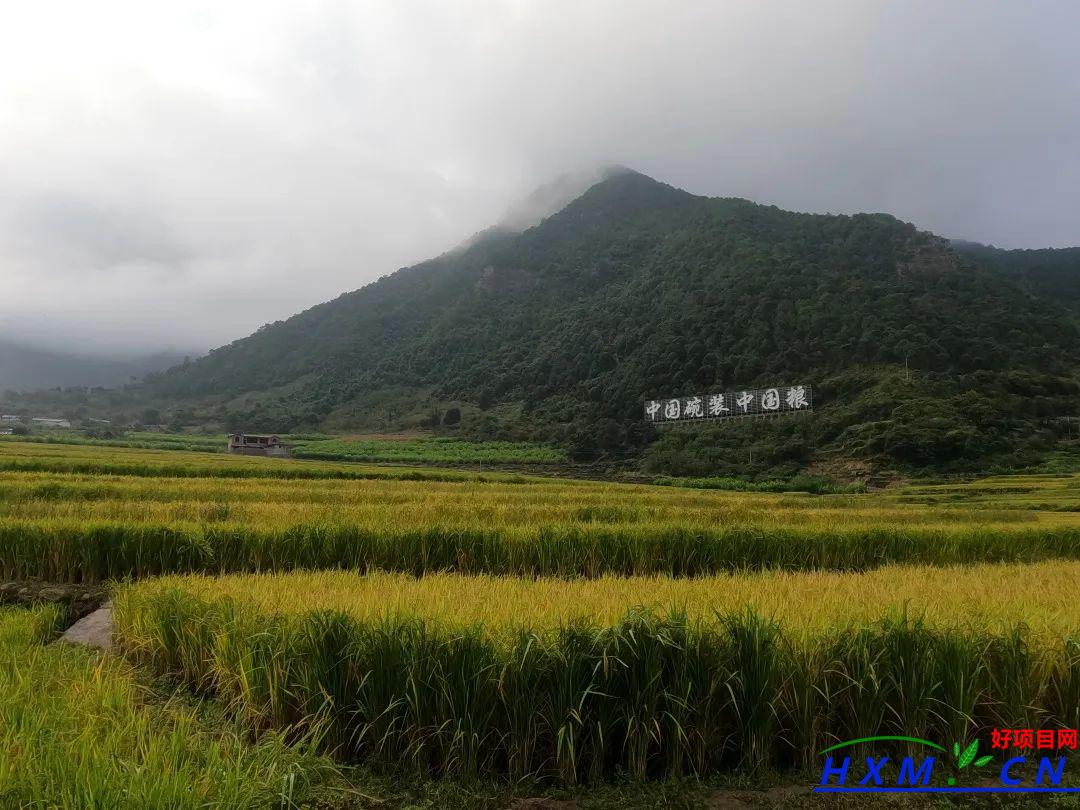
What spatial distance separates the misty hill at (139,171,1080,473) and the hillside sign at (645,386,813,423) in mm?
2115

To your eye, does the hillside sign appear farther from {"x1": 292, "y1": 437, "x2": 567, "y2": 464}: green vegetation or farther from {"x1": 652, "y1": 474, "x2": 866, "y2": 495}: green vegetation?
{"x1": 652, "y1": 474, "x2": 866, "y2": 495}: green vegetation

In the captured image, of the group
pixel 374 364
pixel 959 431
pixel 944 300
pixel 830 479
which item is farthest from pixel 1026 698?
pixel 374 364

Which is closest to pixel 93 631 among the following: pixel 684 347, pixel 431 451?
pixel 431 451

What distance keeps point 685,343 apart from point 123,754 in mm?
77455

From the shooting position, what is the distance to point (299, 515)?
12.3 metres

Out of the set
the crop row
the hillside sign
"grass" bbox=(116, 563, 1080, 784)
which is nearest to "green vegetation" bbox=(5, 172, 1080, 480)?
the hillside sign

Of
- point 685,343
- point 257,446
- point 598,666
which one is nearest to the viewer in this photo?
point 598,666

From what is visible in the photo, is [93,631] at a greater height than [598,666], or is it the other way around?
[598,666]

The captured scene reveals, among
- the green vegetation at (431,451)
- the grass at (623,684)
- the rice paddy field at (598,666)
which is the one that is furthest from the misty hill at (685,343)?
the grass at (623,684)

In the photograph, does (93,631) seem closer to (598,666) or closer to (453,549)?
(453,549)

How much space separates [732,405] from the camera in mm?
66188

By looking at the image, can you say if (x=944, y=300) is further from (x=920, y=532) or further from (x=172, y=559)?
(x=172, y=559)

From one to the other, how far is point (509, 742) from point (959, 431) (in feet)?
179

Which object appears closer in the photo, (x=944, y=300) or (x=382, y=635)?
(x=382, y=635)
